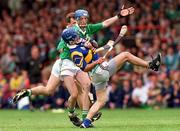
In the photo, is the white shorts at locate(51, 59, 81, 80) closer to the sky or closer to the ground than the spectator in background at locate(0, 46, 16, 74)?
closer to the sky

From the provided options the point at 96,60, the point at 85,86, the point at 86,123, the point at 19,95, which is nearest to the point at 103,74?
the point at 96,60

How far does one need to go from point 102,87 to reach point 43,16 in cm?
1584

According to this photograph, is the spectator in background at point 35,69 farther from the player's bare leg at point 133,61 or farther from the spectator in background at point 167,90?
the player's bare leg at point 133,61

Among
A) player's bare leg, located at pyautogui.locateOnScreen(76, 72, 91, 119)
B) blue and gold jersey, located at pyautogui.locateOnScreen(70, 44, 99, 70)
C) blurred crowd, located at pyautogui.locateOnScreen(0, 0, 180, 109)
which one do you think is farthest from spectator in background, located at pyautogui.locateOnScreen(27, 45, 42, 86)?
blue and gold jersey, located at pyautogui.locateOnScreen(70, 44, 99, 70)

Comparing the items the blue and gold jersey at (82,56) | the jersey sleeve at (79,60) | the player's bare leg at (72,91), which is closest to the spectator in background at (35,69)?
the player's bare leg at (72,91)

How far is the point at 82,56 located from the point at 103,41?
12.8 metres

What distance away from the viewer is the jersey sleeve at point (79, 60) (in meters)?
15.3

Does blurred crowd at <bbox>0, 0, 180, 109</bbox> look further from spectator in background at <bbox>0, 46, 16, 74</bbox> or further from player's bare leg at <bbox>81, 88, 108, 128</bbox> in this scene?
player's bare leg at <bbox>81, 88, 108, 128</bbox>

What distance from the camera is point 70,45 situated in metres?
15.8

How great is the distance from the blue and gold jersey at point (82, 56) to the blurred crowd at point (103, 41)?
34.7 ft

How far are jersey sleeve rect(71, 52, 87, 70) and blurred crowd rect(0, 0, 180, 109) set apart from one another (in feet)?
35.4

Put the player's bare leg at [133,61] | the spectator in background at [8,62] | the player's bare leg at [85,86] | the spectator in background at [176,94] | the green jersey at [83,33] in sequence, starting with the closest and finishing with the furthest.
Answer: the player's bare leg at [133,61] → the player's bare leg at [85,86] → the green jersey at [83,33] → the spectator in background at [176,94] → the spectator in background at [8,62]

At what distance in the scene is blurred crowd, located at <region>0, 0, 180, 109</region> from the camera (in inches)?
1041

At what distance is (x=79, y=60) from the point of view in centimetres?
1536
